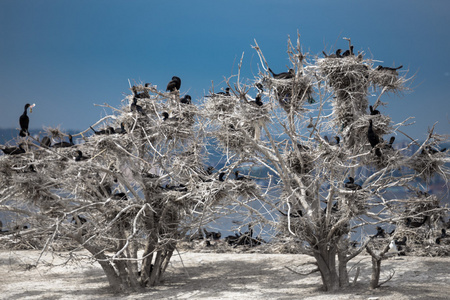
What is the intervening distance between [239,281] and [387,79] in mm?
5338

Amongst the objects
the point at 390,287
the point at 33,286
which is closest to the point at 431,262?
the point at 390,287

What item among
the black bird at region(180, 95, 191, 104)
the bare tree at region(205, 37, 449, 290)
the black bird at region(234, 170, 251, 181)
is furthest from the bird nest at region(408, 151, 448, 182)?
the black bird at region(180, 95, 191, 104)

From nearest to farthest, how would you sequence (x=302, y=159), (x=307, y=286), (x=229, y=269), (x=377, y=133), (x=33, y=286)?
1. (x=377, y=133)
2. (x=302, y=159)
3. (x=307, y=286)
4. (x=33, y=286)
5. (x=229, y=269)

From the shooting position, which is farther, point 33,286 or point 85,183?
point 33,286

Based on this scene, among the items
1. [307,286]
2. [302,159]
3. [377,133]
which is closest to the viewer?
[377,133]

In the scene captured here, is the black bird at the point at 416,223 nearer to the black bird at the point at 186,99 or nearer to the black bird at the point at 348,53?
the black bird at the point at 348,53

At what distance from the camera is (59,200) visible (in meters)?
8.91

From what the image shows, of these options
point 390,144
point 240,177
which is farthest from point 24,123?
point 390,144

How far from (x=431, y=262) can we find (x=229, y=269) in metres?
4.88

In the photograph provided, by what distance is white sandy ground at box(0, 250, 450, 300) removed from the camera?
9.00 m

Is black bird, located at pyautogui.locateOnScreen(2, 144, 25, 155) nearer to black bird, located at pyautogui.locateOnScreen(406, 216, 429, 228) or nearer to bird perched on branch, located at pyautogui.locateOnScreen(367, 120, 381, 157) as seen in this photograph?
bird perched on branch, located at pyautogui.locateOnScreen(367, 120, 381, 157)

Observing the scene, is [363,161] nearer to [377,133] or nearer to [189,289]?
[377,133]

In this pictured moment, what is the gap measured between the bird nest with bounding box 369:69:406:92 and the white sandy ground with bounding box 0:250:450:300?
3.33 meters

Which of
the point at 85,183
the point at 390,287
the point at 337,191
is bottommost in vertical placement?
the point at 390,287
